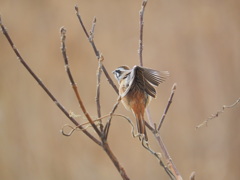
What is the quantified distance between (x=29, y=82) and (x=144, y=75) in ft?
4.27

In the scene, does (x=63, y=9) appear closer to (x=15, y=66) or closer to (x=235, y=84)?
(x=15, y=66)

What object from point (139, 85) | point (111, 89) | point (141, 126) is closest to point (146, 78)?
point (139, 85)

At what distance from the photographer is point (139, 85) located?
43 centimetres

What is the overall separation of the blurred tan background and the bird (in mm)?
1022

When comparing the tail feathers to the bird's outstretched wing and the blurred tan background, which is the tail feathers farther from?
the blurred tan background

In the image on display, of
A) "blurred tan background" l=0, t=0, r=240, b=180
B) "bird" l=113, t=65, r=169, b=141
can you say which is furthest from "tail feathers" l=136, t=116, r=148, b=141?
"blurred tan background" l=0, t=0, r=240, b=180

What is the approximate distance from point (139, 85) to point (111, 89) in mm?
1202

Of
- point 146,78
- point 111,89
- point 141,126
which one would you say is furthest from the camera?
point 111,89

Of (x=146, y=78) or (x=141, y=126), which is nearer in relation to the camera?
(x=146, y=78)

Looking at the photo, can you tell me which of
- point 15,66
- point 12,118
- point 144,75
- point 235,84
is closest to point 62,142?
→ point 12,118

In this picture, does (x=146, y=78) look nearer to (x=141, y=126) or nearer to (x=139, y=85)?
(x=139, y=85)

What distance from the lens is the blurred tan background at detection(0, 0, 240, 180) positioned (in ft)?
5.21

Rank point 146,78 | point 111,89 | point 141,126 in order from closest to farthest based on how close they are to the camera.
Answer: point 146,78, point 141,126, point 111,89

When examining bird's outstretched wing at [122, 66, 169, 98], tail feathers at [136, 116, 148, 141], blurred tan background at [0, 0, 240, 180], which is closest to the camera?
bird's outstretched wing at [122, 66, 169, 98]
